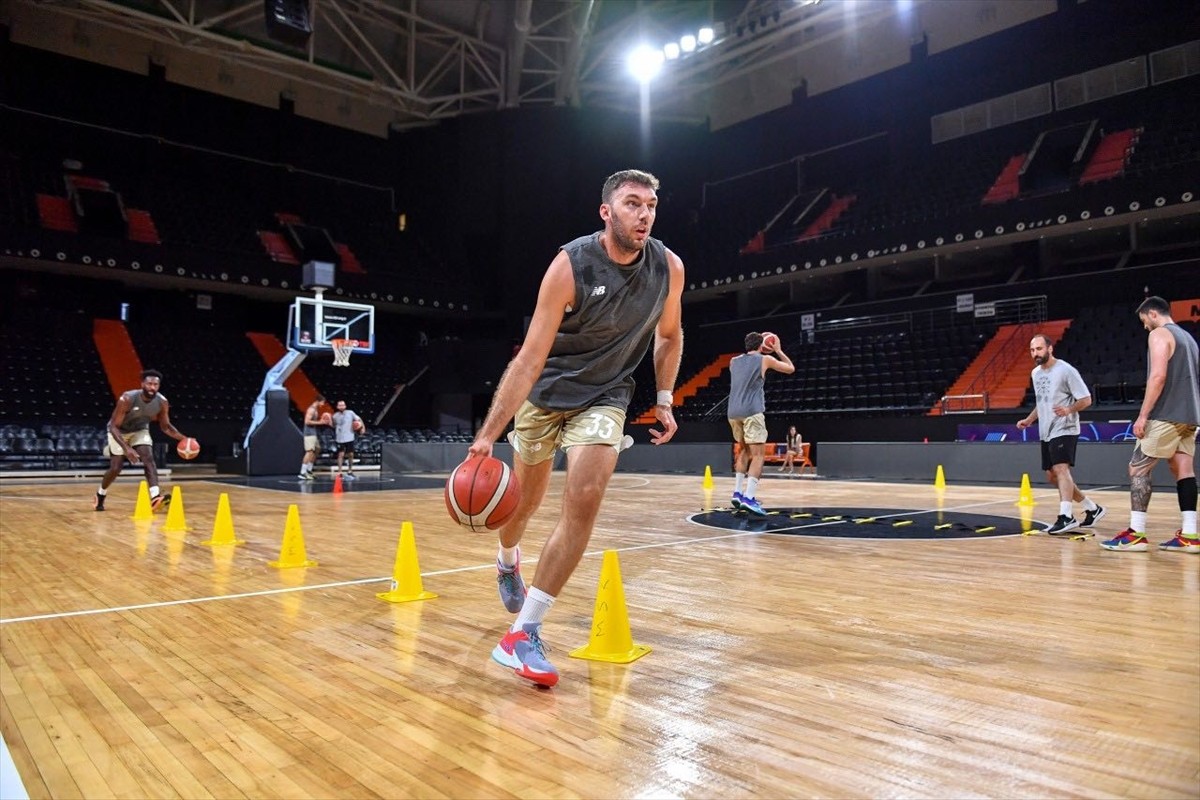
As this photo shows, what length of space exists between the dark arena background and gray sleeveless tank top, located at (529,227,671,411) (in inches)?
31.0

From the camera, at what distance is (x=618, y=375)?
2.96 metres

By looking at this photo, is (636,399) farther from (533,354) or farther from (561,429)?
(533,354)

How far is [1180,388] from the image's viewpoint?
5.19 metres

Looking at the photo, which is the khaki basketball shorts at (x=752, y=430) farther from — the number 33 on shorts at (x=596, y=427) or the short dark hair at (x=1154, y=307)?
the number 33 on shorts at (x=596, y=427)

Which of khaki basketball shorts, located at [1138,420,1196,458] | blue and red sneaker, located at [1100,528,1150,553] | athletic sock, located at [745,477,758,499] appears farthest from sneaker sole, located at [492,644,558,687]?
athletic sock, located at [745,477,758,499]

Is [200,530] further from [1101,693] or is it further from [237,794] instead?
[1101,693]

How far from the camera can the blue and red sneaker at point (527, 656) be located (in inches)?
98.0

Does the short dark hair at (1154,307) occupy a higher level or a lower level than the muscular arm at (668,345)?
higher

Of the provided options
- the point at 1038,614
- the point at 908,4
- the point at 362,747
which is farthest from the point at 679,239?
the point at 362,747

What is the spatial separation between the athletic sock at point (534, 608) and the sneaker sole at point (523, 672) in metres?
0.11

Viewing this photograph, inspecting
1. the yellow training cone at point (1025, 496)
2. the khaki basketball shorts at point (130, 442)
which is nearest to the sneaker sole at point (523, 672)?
the khaki basketball shorts at point (130, 442)

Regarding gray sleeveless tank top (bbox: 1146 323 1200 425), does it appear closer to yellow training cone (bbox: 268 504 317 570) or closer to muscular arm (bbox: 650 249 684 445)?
muscular arm (bbox: 650 249 684 445)

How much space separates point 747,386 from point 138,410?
6.53 metres

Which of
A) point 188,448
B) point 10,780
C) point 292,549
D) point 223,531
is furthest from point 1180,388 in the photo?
point 188,448
